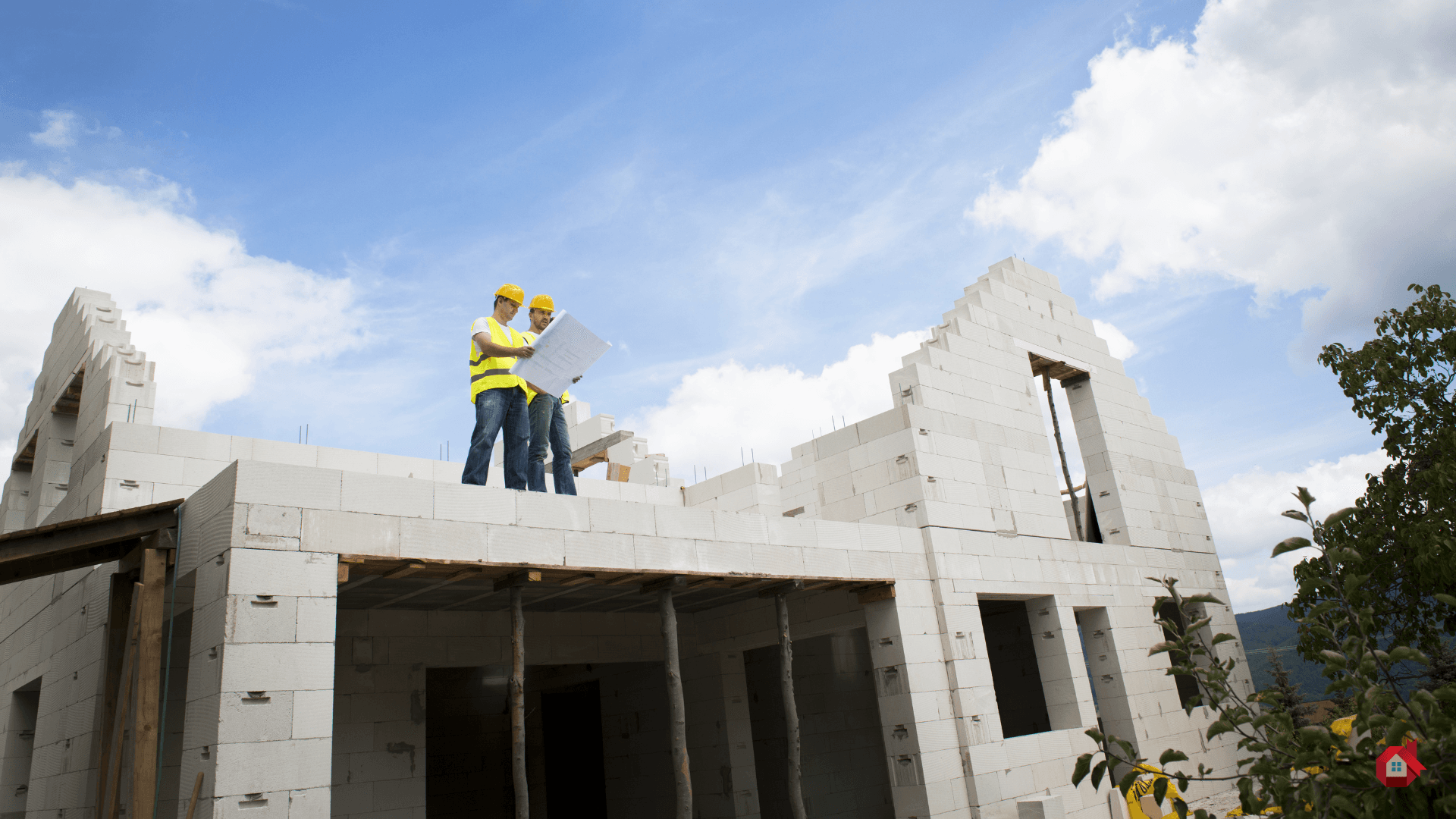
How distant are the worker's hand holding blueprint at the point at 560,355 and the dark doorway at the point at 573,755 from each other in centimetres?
1172

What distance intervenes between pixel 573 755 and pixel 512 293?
1391 cm

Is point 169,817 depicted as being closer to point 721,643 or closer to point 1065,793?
point 721,643

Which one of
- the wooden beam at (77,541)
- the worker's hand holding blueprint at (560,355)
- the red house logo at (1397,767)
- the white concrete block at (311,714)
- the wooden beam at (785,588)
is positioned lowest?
the red house logo at (1397,767)

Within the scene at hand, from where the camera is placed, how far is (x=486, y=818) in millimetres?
20719

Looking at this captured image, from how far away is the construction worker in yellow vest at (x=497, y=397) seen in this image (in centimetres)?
991

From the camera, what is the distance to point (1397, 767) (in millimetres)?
3256

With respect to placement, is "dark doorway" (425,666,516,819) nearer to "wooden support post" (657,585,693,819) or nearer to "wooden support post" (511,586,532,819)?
"wooden support post" (657,585,693,819)

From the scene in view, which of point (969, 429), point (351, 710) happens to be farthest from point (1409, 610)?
point (351, 710)

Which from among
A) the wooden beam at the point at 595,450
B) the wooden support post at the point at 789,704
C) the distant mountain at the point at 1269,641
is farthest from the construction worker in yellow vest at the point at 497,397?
the distant mountain at the point at 1269,641

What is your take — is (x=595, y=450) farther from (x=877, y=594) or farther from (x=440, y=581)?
(x=440, y=581)

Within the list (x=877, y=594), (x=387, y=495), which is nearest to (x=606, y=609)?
(x=877, y=594)

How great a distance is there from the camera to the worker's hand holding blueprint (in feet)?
31.7

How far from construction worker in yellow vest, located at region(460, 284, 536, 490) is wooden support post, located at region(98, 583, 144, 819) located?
3.22 metres

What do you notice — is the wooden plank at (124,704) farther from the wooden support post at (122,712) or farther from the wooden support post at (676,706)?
the wooden support post at (676,706)
